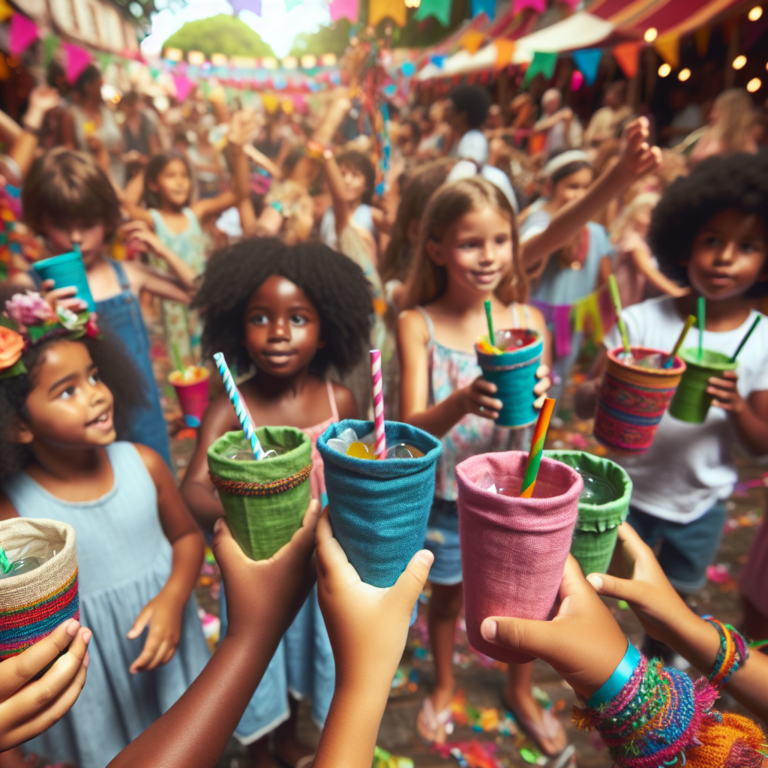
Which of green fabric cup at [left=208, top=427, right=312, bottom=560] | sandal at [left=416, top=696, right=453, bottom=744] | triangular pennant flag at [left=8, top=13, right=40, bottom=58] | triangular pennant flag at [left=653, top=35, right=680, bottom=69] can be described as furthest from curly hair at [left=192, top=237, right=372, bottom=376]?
triangular pennant flag at [left=653, top=35, right=680, bottom=69]

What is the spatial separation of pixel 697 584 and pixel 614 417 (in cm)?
98

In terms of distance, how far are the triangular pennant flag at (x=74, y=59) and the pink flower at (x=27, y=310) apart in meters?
5.84

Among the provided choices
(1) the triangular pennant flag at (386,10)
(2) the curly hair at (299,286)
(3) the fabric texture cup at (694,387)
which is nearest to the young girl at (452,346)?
(2) the curly hair at (299,286)

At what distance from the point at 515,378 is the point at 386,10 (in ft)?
12.7

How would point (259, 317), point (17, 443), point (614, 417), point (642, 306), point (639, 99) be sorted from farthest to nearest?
point (639, 99)
point (642, 306)
point (259, 317)
point (614, 417)
point (17, 443)

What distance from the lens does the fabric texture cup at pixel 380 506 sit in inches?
28.1

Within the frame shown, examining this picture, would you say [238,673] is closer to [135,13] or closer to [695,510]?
[695,510]

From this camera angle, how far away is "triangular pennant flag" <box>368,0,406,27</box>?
3809mm

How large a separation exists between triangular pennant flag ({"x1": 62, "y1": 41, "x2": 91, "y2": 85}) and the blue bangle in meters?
7.07

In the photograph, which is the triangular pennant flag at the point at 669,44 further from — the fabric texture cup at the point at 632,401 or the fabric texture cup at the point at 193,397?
the fabric texture cup at the point at 193,397

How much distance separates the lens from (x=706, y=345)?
66.2 inches

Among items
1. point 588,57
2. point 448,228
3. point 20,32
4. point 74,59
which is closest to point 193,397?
point 448,228

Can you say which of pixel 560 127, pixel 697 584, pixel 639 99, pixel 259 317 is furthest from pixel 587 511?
pixel 639 99

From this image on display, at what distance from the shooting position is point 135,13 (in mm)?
7352
